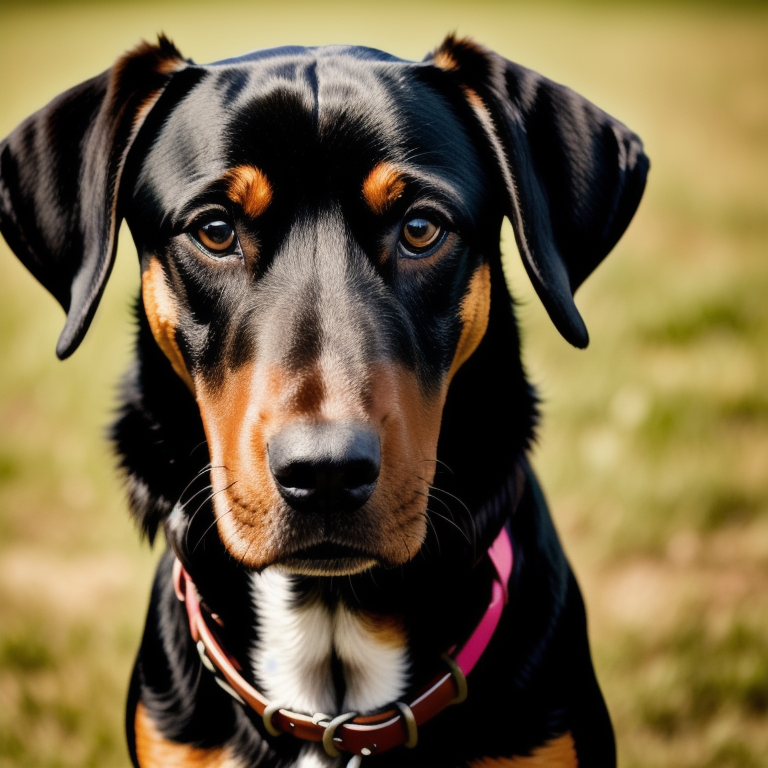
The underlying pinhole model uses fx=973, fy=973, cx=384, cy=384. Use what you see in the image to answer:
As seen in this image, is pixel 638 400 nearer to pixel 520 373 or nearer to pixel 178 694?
pixel 520 373

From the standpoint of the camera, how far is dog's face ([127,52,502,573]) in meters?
2.17

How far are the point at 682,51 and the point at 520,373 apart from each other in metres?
15.0

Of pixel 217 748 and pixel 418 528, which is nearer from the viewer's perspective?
pixel 418 528

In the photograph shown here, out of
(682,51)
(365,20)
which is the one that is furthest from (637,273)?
(365,20)

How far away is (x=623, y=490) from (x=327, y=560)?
3.00 m

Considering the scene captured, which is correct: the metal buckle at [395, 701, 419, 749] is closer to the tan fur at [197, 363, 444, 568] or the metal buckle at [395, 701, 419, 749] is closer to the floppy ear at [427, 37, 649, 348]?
the tan fur at [197, 363, 444, 568]

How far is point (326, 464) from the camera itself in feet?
6.64

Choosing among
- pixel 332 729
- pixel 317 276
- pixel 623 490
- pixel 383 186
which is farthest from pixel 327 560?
pixel 623 490

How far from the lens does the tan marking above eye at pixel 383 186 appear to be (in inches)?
95.5

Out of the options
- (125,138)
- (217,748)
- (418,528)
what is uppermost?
(125,138)

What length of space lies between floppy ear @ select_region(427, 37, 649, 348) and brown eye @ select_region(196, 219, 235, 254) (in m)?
0.75

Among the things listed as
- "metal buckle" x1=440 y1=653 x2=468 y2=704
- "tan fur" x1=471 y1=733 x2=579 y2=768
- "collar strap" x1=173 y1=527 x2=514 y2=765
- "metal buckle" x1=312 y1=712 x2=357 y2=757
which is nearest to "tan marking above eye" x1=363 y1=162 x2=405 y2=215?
"collar strap" x1=173 y1=527 x2=514 y2=765

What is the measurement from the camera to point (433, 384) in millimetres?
2439

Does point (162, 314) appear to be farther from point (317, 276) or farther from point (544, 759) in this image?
point (544, 759)
